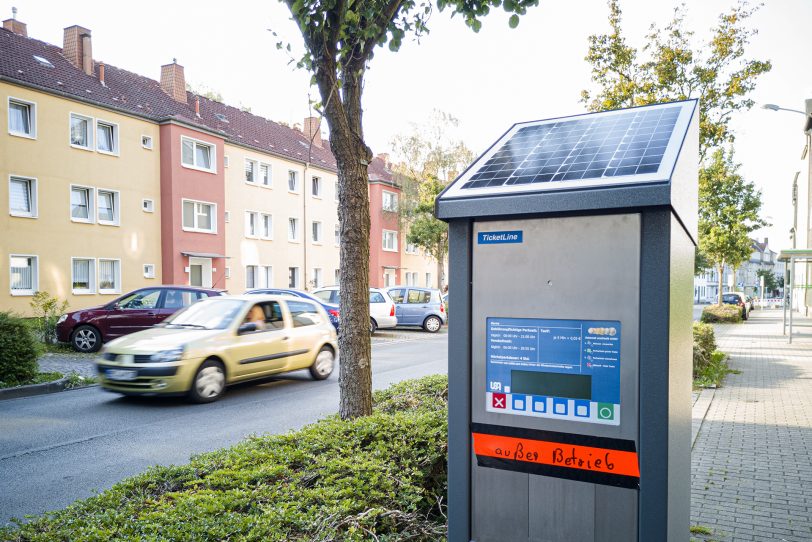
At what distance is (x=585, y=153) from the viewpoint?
239 cm

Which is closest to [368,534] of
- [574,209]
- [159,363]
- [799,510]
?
[574,209]

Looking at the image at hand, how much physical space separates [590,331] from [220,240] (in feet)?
102

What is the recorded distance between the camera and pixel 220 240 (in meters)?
31.4

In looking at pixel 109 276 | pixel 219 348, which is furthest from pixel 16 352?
pixel 109 276

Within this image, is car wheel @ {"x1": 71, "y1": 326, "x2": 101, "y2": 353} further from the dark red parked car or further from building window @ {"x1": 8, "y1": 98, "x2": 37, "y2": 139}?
building window @ {"x1": 8, "y1": 98, "x2": 37, "y2": 139}

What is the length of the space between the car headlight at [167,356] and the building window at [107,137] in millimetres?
20100

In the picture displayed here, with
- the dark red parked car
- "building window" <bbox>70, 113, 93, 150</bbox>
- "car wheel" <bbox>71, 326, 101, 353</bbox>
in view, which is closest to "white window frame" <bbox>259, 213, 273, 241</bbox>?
"building window" <bbox>70, 113, 93, 150</bbox>

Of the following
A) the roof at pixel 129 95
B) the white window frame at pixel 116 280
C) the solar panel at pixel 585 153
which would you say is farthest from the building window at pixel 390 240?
the solar panel at pixel 585 153

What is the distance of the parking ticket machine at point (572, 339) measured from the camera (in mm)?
2066

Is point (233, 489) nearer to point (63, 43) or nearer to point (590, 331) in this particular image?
point (590, 331)

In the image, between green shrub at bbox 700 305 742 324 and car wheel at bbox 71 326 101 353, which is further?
green shrub at bbox 700 305 742 324

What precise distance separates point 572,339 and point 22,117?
87.4ft

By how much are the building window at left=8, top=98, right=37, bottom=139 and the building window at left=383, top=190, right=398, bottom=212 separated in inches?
1010

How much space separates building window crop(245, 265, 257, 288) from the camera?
112 ft
